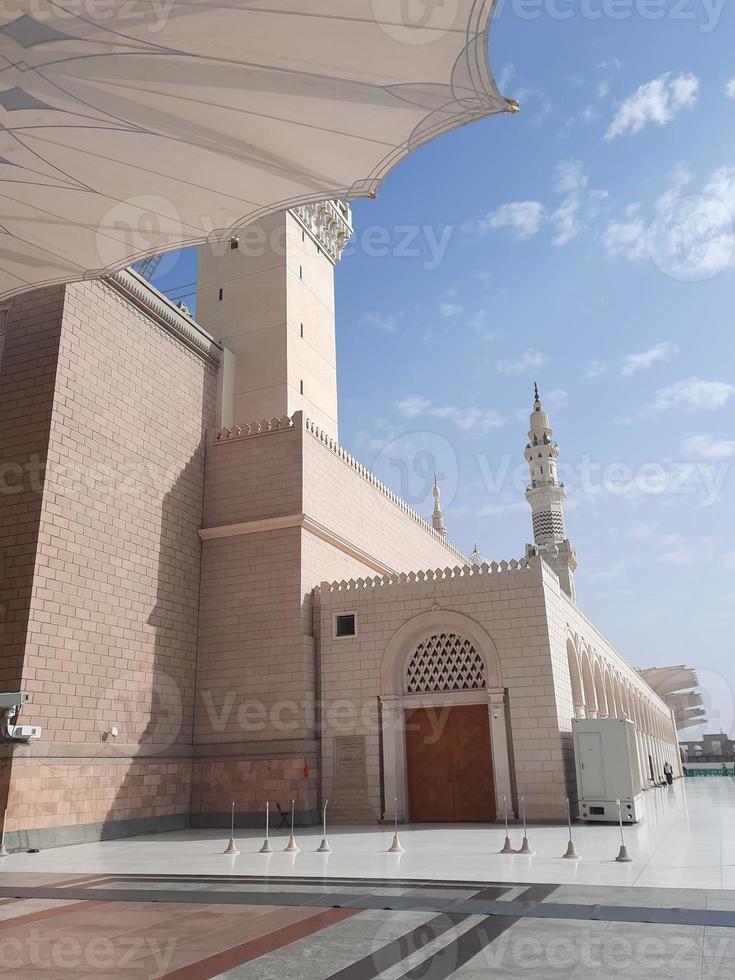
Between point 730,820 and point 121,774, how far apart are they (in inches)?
448

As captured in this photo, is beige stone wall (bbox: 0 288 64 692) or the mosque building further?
the mosque building

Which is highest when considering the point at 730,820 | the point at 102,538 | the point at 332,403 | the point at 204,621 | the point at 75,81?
the point at 332,403

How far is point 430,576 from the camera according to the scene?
17.1 meters

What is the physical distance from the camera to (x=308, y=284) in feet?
78.3

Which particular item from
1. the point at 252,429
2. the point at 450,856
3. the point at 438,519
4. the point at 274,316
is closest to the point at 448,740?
the point at 450,856

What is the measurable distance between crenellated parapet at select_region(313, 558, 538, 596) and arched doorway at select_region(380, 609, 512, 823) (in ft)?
2.83

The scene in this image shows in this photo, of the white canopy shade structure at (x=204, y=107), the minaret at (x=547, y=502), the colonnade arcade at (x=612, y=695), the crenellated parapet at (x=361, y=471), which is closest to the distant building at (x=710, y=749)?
the colonnade arcade at (x=612, y=695)

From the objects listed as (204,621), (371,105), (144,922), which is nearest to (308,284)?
(204,621)

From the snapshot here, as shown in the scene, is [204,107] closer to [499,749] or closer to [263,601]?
[263,601]

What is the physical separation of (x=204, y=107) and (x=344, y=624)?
1173cm

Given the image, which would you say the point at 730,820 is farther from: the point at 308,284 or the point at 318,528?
the point at 308,284

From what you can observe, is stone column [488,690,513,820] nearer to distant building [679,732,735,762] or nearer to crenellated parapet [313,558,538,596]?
crenellated parapet [313,558,538,596]

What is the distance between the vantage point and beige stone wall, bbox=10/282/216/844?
1384cm

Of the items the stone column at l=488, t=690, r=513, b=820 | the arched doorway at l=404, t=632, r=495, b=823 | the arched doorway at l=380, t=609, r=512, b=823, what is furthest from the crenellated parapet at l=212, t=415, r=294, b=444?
the stone column at l=488, t=690, r=513, b=820
